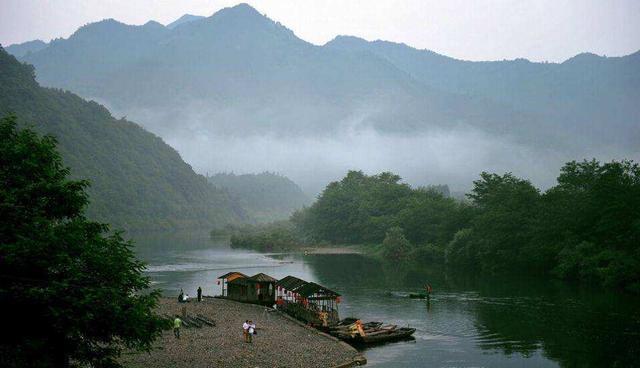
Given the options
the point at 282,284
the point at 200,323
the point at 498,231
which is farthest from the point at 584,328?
the point at 498,231

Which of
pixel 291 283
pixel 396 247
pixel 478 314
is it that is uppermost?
pixel 396 247

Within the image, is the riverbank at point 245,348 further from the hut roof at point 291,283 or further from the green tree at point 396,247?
the green tree at point 396,247

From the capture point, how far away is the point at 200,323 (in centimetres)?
4900

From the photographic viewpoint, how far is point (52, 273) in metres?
24.7

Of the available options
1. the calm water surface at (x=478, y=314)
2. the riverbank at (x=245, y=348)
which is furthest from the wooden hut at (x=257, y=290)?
the calm water surface at (x=478, y=314)

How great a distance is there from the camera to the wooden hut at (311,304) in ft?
169

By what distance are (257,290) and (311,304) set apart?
9.87 metres

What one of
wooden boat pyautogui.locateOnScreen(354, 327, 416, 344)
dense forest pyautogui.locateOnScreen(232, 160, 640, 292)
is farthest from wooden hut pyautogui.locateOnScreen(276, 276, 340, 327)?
dense forest pyautogui.locateOnScreen(232, 160, 640, 292)

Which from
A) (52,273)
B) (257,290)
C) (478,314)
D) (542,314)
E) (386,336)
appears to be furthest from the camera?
(257,290)

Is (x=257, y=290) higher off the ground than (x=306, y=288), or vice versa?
(x=306, y=288)

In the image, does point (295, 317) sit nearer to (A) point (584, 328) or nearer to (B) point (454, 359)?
(B) point (454, 359)

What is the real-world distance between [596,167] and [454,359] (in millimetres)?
68163

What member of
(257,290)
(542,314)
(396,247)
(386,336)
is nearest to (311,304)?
(257,290)

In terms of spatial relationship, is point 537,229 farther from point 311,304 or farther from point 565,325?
point 311,304
